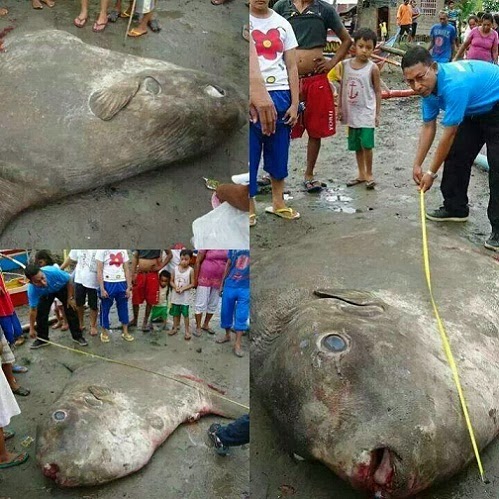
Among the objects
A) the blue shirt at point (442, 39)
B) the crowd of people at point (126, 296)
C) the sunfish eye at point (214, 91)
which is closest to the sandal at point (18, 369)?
the crowd of people at point (126, 296)

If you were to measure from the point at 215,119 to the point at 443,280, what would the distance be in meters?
1.81

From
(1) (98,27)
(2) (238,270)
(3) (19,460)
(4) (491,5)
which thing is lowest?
(3) (19,460)

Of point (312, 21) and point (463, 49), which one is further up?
point (312, 21)

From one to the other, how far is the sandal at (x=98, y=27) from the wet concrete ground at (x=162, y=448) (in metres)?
1.00

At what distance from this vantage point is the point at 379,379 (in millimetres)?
2180

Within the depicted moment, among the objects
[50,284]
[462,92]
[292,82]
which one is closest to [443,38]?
[462,92]

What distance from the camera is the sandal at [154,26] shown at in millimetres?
1861

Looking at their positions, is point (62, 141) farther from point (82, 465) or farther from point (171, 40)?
point (82, 465)

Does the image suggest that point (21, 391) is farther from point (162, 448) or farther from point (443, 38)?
point (443, 38)

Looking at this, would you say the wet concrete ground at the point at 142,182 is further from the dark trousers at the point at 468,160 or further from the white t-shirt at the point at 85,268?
the dark trousers at the point at 468,160

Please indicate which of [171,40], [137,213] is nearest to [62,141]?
[137,213]

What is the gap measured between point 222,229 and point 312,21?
216 cm

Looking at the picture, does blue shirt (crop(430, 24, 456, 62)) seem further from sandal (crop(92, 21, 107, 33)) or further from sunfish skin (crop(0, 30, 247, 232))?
sandal (crop(92, 21, 107, 33))

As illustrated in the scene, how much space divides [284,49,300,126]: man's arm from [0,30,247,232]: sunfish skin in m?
0.90
